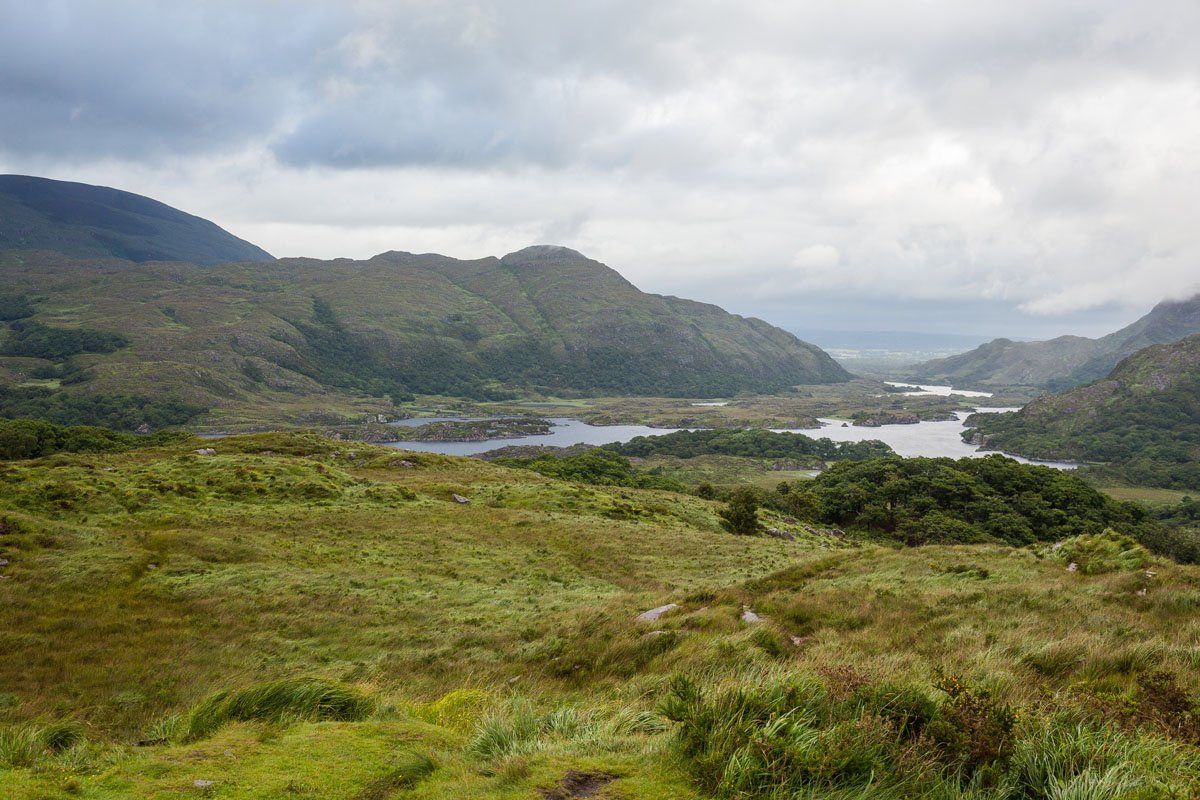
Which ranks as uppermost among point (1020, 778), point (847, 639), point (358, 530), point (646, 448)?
point (1020, 778)

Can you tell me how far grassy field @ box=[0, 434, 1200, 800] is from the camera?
5457 mm

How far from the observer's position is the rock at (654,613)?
16406 millimetres

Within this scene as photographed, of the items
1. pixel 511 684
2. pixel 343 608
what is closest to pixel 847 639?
pixel 511 684

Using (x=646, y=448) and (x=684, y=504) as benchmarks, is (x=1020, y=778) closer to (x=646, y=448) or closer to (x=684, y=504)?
(x=684, y=504)

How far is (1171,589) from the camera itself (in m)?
13.7

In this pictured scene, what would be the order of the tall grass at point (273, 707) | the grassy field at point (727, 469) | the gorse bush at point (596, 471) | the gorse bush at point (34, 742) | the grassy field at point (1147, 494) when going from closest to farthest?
the gorse bush at point (34, 742) < the tall grass at point (273, 707) < the gorse bush at point (596, 471) < the grassy field at point (1147, 494) < the grassy field at point (727, 469)

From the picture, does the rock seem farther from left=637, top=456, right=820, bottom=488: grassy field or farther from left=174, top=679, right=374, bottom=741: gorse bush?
left=637, top=456, right=820, bottom=488: grassy field

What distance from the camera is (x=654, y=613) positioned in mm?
17219

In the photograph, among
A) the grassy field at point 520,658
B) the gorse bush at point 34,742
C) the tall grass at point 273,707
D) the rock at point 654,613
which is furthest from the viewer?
the rock at point 654,613

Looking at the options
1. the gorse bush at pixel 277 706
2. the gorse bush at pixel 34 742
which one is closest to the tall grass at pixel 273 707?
the gorse bush at pixel 277 706

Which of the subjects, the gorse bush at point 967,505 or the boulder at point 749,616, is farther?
the gorse bush at point 967,505

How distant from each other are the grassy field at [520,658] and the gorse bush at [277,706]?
45 millimetres

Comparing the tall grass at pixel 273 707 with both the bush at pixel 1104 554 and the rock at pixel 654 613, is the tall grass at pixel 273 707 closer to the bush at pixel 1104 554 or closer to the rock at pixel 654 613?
the rock at pixel 654 613

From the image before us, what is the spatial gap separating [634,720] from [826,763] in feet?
9.20
